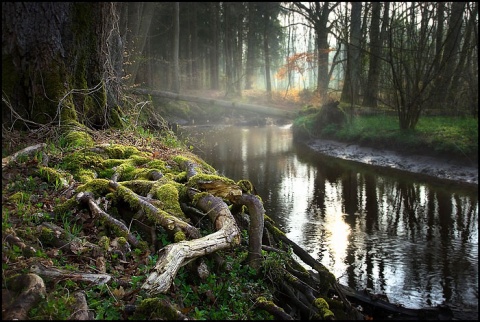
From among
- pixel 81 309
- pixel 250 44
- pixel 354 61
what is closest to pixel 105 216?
pixel 81 309

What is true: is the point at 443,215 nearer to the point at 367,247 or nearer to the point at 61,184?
the point at 367,247

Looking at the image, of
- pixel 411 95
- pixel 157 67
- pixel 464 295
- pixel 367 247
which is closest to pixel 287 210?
pixel 367 247

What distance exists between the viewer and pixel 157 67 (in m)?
36.3

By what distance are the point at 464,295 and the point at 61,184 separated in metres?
5.26

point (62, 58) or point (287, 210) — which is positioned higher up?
point (62, 58)

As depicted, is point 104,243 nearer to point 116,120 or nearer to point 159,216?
point 159,216

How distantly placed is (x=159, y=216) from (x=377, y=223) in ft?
18.2

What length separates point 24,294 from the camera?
10.4 feet

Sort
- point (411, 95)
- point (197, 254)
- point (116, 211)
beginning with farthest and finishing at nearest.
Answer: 1. point (411, 95)
2. point (116, 211)
3. point (197, 254)

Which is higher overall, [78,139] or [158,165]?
[78,139]

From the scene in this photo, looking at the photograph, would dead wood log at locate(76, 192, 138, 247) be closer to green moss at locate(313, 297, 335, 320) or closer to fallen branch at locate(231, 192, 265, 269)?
fallen branch at locate(231, 192, 265, 269)

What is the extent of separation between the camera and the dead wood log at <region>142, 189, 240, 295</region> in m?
→ 3.53

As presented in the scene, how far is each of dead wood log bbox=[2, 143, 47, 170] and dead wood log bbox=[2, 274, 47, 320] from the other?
2.27 meters

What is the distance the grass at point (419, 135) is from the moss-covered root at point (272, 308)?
11.0 meters
